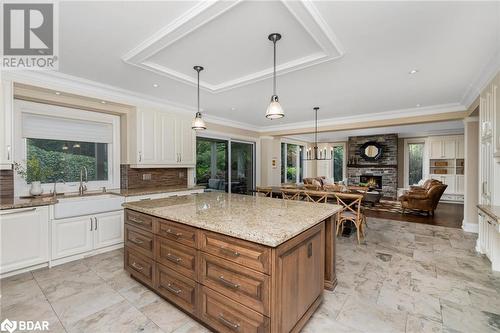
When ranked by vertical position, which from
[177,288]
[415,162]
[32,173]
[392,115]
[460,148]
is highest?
[392,115]

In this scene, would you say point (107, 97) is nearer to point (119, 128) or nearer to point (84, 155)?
point (119, 128)

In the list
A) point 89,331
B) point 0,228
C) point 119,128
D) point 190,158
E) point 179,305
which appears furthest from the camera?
point 190,158

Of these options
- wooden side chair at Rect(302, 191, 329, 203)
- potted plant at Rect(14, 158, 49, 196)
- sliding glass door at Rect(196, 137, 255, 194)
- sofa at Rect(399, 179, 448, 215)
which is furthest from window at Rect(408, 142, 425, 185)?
potted plant at Rect(14, 158, 49, 196)

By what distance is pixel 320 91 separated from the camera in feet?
12.2

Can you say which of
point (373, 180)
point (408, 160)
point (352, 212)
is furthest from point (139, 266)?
point (408, 160)

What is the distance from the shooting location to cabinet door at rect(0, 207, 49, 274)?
8.47ft

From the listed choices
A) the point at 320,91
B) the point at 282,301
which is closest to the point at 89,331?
the point at 282,301

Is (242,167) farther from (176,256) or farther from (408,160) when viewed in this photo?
(408,160)

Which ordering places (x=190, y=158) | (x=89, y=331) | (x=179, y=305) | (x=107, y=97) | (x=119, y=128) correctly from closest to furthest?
(x=89, y=331)
(x=179, y=305)
(x=107, y=97)
(x=119, y=128)
(x=190, y=158)

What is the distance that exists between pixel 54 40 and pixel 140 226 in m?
2.02

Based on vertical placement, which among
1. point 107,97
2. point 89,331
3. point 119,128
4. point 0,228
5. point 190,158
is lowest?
point 89,331

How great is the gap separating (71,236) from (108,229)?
0.46 m

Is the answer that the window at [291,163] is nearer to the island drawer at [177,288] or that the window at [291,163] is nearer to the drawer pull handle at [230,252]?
the island drawer at [177,288]

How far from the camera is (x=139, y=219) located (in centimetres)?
239
